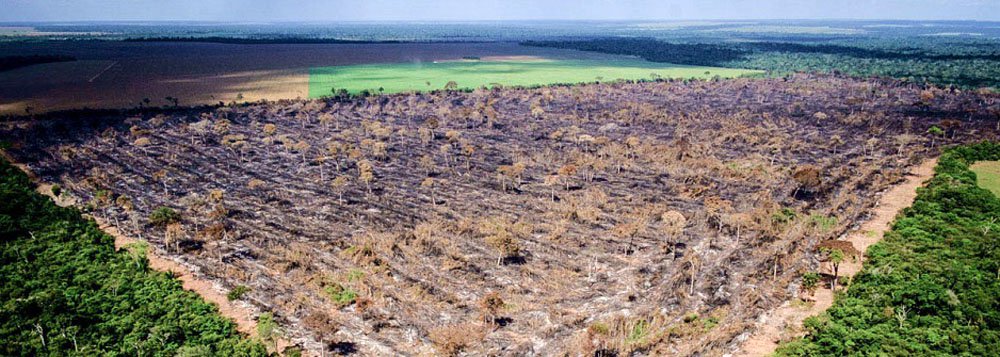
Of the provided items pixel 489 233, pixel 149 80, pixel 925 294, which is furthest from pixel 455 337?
pixel 149 80

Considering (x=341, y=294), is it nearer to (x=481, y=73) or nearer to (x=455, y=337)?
(x=455, y=337)

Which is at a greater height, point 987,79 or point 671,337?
point 987,79

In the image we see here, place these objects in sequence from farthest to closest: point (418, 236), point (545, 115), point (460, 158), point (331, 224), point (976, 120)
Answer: point (545, 115)
point (976, 120)
point (460, 158)
point (331, 224)
point (418, 236)

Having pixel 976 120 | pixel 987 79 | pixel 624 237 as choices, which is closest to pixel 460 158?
pixel 624 237

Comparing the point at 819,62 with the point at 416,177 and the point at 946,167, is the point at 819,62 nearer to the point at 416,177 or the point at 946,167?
the point at 946,167

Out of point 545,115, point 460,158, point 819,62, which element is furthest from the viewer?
point 819,62

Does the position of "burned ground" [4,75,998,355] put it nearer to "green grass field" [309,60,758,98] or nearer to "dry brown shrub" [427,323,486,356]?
"dry brown shrub" [427,323,486,356]

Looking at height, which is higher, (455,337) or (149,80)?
(149,80)
